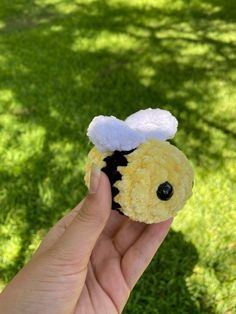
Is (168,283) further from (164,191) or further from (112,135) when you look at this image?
(112,135)

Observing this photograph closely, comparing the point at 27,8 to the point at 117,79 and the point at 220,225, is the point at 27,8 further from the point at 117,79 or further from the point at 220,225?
the point at 220,225

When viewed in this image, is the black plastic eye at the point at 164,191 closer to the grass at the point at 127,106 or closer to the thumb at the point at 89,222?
the thumb at the point at 89,222

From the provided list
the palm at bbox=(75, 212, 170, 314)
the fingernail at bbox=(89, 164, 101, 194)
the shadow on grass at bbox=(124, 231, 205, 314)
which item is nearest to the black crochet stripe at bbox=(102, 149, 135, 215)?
the fingernail at bbox=(89, 164, 101, 194)

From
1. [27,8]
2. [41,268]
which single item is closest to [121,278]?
[41,268]

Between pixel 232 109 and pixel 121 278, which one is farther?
pixel 232 109

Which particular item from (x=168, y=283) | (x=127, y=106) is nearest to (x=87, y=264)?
(x=168, y=283)

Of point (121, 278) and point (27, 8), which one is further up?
point (121, 278)
